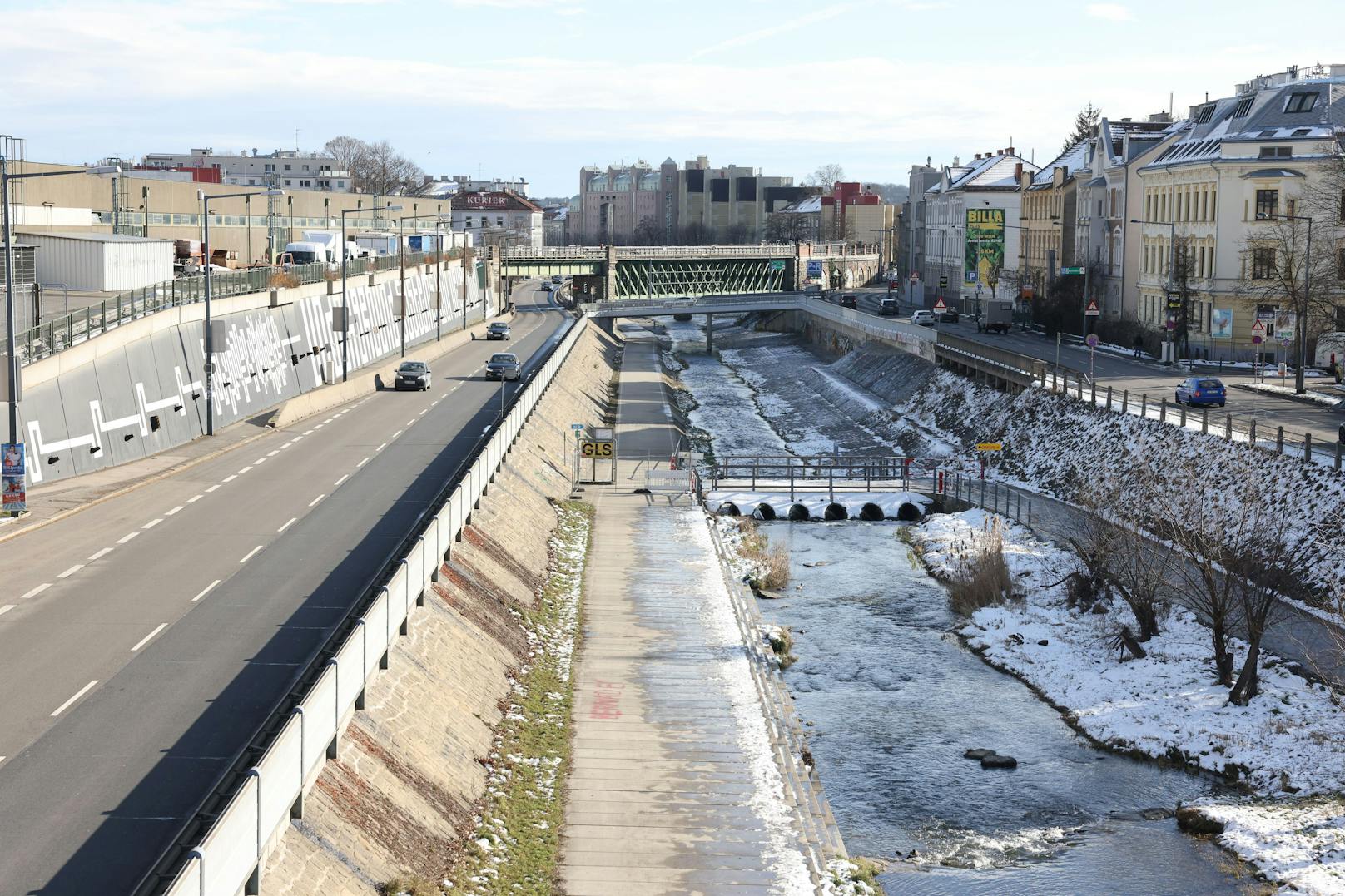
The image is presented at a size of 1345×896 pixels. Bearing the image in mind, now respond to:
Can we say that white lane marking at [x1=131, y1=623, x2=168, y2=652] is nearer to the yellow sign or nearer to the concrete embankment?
the concrete embankment

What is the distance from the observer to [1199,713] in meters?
31.6

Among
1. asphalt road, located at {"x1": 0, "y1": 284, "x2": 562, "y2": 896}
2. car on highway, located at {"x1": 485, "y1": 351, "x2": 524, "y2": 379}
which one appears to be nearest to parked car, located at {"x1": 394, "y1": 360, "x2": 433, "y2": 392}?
car on highway, located at {"x1": 485, "y1": 351, "x2": 524, "y2": 379}

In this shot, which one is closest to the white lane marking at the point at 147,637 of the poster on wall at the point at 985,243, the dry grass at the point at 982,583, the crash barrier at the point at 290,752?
the crash barrier at the point at 290,752

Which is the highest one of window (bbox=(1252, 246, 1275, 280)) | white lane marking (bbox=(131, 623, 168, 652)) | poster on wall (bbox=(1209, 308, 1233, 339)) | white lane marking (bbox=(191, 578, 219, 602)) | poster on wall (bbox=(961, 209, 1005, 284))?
poster on wall (bbox=(961, 209, 1005, 284))

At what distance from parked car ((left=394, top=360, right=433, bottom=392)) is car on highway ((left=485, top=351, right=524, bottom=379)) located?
4529 mm

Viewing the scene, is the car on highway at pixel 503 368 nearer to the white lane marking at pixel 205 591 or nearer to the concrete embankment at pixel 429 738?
the concrete embankment at pixel 429 738

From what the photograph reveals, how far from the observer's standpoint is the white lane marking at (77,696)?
21266mm

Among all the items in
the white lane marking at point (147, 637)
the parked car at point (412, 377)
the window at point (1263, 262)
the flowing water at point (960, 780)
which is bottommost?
the flowing water at point (960, 780)

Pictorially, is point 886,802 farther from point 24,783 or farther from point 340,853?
point 24,783

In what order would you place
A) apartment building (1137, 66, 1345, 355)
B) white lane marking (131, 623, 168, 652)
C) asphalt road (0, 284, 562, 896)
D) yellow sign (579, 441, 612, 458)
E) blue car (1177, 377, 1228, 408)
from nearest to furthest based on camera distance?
asphalt road (0, 284, 562, 896), white lane marking (131, 623, 168, 652), yellow sign (579, 441, 612, 458), blue car (1177, 377, 1228, 408), apartment building (1137, 66, 1345, 355)

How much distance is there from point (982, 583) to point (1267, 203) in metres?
38.5

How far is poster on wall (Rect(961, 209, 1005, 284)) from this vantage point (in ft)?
399

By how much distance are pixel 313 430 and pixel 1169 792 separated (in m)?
32.8

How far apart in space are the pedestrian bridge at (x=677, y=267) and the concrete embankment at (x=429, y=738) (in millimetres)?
108359
